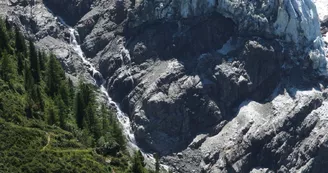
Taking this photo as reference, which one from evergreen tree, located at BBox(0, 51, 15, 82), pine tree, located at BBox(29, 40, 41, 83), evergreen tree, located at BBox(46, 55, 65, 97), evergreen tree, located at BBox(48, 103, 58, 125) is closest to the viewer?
evergreen tree, located at BBox(48, 103, 58, 125)

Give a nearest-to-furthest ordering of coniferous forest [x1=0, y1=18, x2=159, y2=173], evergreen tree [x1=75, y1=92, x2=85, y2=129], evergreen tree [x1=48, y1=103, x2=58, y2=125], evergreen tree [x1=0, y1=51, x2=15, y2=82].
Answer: coniferous forest [x1=0, y1=18, x2=159, y2=173] → evergreen tree [x1=48, y1=103, x2=58, y2=125] → evergreen tree [x1=0, y1=51, x2=15, y2=82] → evergreen tree [x1=75, y1=92, x2=85, y2=129]

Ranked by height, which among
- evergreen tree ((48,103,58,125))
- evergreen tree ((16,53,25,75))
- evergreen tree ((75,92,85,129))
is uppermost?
evergreen tree ((16,53,25,75))

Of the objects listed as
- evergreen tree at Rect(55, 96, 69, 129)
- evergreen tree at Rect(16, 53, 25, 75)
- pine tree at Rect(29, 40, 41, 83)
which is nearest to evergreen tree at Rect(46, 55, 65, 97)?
pine tree at Rect(29, 40, 41, 83)

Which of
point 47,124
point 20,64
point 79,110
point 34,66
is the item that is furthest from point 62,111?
point 34,66

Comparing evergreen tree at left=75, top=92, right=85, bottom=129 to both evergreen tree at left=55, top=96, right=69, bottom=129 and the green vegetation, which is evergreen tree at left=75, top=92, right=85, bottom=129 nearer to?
the green vegetation

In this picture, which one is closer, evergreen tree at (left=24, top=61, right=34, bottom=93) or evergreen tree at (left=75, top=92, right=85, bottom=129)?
evergreen tree at (left=24, top=61, right=34, bottom=93)

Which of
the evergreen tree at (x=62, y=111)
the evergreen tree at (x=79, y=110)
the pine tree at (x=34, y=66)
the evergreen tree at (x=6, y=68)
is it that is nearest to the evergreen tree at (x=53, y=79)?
the pine tree at (x=34, y=66)

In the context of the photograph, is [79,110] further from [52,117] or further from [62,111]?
[52,117]

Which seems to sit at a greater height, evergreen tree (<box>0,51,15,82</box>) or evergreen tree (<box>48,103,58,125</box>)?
evergreen tree (<box>0,51,15,82</box>)
